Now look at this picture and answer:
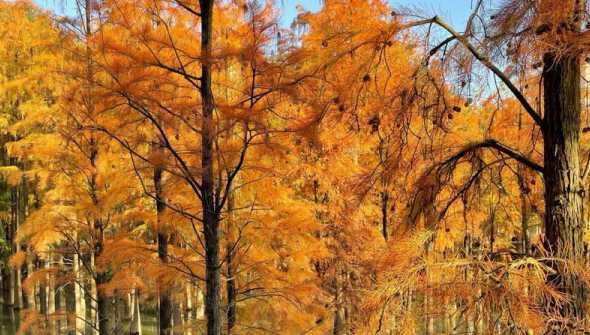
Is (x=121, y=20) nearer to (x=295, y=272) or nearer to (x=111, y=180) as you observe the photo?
(x=111, y=180)

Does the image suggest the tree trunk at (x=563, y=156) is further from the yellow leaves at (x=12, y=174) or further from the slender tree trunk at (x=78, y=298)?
the yellow leaves at (x=12, y=174)

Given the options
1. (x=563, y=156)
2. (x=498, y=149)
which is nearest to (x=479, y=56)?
(x=498, y=149)

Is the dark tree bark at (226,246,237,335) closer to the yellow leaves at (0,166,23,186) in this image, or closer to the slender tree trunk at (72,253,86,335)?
the slender tree trunk at (72,253,86,335)

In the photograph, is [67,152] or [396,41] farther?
[67,152]

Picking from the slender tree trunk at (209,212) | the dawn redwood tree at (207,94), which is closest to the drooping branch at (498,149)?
the dawn redwood tree at (207,94)

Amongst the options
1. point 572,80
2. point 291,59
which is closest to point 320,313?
point 291,59

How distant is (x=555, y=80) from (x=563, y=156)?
499 millimetres

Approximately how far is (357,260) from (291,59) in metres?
6.29

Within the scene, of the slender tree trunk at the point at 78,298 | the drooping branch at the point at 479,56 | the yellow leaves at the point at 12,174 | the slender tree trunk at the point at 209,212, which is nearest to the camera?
the drooping branch at the point at 479,56

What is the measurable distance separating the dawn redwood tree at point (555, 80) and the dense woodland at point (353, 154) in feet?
0.04

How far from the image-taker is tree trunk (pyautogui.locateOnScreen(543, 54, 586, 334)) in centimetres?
282

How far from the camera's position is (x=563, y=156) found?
2.96 metres

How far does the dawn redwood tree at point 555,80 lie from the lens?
2.36 metres

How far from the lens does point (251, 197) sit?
8.73 metres
